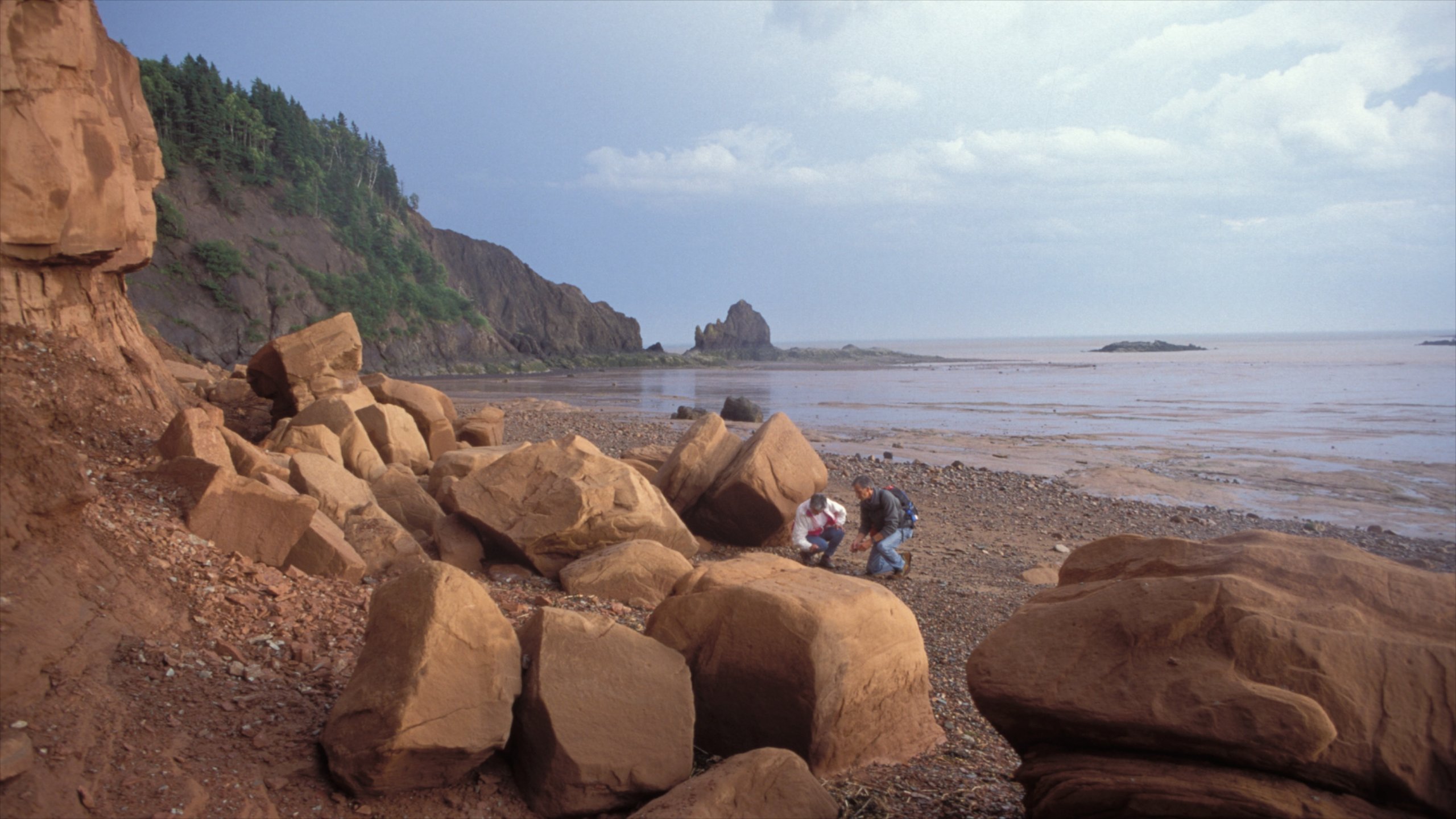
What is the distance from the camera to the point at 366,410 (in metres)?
12.0

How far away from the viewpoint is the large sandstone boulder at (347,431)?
10.3 m

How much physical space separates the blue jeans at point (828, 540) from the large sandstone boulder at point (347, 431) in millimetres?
5257

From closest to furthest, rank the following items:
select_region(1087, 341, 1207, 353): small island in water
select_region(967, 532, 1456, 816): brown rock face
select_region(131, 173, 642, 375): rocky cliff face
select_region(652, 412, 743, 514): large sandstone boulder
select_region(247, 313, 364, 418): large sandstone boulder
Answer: select_region(967, 532, 1456, 816): brown rock face < select_region(652, 412, 743, 514): large sandstone boulder < select_region(247, 313, 364, 418): large sandstone boulder < select_region(131, 173, 642, 375): rocky cliff face < select_region(1087, 341, 1207, 353): small island in water

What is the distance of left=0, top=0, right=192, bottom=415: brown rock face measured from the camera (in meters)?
7.02

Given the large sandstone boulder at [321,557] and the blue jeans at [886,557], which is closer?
the large sandstone boulder at [321,557]

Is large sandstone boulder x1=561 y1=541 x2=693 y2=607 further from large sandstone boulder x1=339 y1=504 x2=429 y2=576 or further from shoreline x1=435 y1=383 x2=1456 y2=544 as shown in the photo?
shoreline x1=435 y1=383 x2=1456 y2=544

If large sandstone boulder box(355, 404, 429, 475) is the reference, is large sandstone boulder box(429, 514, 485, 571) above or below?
below

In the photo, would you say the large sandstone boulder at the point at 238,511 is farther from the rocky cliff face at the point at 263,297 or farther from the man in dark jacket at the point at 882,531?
the rocky cliff face at the point at 263,297

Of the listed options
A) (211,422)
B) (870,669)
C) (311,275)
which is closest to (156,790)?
(870,669)

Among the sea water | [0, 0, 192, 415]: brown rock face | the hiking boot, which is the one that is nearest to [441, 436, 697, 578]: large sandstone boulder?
the hiking boot

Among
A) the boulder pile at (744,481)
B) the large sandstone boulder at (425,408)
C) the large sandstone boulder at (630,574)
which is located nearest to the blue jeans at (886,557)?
the boulder pile at (744,481)

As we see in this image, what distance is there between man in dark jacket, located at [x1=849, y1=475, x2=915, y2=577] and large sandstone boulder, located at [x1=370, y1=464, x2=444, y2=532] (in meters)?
4.83

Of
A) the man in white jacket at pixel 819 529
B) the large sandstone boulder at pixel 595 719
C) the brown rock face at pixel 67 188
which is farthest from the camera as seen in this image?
the man in white jacket at pixel 819 529

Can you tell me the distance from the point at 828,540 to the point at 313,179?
73.7 meters
